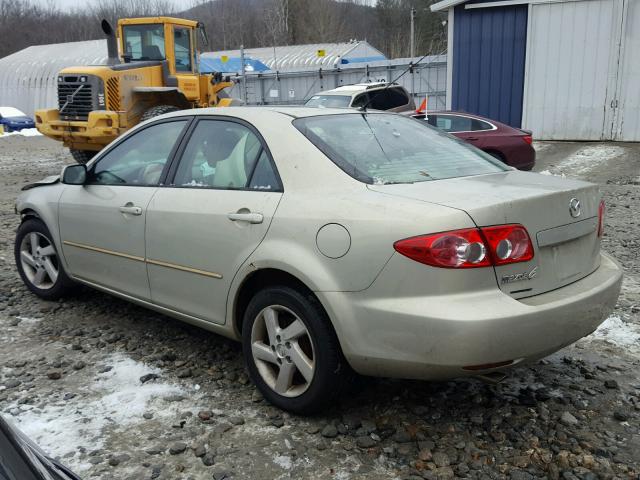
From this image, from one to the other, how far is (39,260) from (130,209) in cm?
153

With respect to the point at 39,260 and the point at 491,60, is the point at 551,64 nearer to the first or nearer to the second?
the point at 491,60

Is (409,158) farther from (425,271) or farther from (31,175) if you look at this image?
(31,175)

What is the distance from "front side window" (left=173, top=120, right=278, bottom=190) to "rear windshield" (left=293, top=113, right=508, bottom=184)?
11.8 inches

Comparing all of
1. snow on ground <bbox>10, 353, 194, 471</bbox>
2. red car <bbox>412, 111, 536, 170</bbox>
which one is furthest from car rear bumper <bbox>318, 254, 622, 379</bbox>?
red car <bbox>412, 111, 536, 170</bbox>

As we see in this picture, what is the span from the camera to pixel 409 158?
343 cm

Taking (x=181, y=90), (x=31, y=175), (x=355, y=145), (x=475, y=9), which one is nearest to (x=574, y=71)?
(x=475, y=9)

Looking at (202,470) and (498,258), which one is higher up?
(498,258)

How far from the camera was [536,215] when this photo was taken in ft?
9.30

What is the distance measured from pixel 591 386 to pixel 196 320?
7.54ft

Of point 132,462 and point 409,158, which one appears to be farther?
point 409,158

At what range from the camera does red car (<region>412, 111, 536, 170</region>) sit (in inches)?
443

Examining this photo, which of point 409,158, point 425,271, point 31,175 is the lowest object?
point 31,175

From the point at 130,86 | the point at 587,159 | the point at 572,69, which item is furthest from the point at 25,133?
the point at 587,159

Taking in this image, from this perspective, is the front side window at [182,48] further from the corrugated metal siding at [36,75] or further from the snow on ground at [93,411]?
the corrugated metal siding at [36,75]
